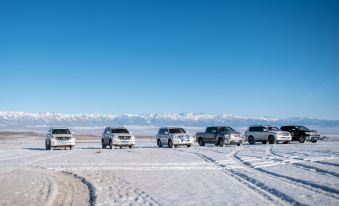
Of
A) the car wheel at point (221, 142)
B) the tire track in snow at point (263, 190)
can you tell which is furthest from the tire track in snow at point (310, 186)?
the car wheel at point (221, 142)

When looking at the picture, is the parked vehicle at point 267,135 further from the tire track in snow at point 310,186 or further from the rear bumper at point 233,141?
the tire track in snow at point 310,186

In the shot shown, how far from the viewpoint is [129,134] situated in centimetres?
3656

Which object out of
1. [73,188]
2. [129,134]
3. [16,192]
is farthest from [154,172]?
[129,134]

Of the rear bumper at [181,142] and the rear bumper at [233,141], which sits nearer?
the rear bumper at [181,142]

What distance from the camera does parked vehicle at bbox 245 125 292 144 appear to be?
42.2 meters

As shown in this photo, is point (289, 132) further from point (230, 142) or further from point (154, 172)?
point (154, 172)

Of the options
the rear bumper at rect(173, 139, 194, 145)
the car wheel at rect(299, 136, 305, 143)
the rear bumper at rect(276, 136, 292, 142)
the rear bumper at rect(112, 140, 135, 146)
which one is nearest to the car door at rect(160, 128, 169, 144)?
the rear bumper at rect(173, 139, 194, 145)

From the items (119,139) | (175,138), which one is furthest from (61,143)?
(175,138)

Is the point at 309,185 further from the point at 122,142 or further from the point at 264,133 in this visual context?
the point at 264,133

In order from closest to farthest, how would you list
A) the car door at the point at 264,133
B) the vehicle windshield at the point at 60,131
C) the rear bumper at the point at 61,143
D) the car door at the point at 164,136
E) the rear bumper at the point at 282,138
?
the rear bumper at the point at 61,143, the vehicle windshield at the point at 60,131, the car door at the point at 164,136, the rear bumper at the point at 282,138, the car door at the point at 264,133

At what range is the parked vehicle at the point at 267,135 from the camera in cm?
4219

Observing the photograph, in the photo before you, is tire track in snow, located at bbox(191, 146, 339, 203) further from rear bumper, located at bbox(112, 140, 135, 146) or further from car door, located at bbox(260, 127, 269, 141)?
car door, located at bbox(260, 127, 269, 141)

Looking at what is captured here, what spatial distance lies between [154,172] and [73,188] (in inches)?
181

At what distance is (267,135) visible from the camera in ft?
140
